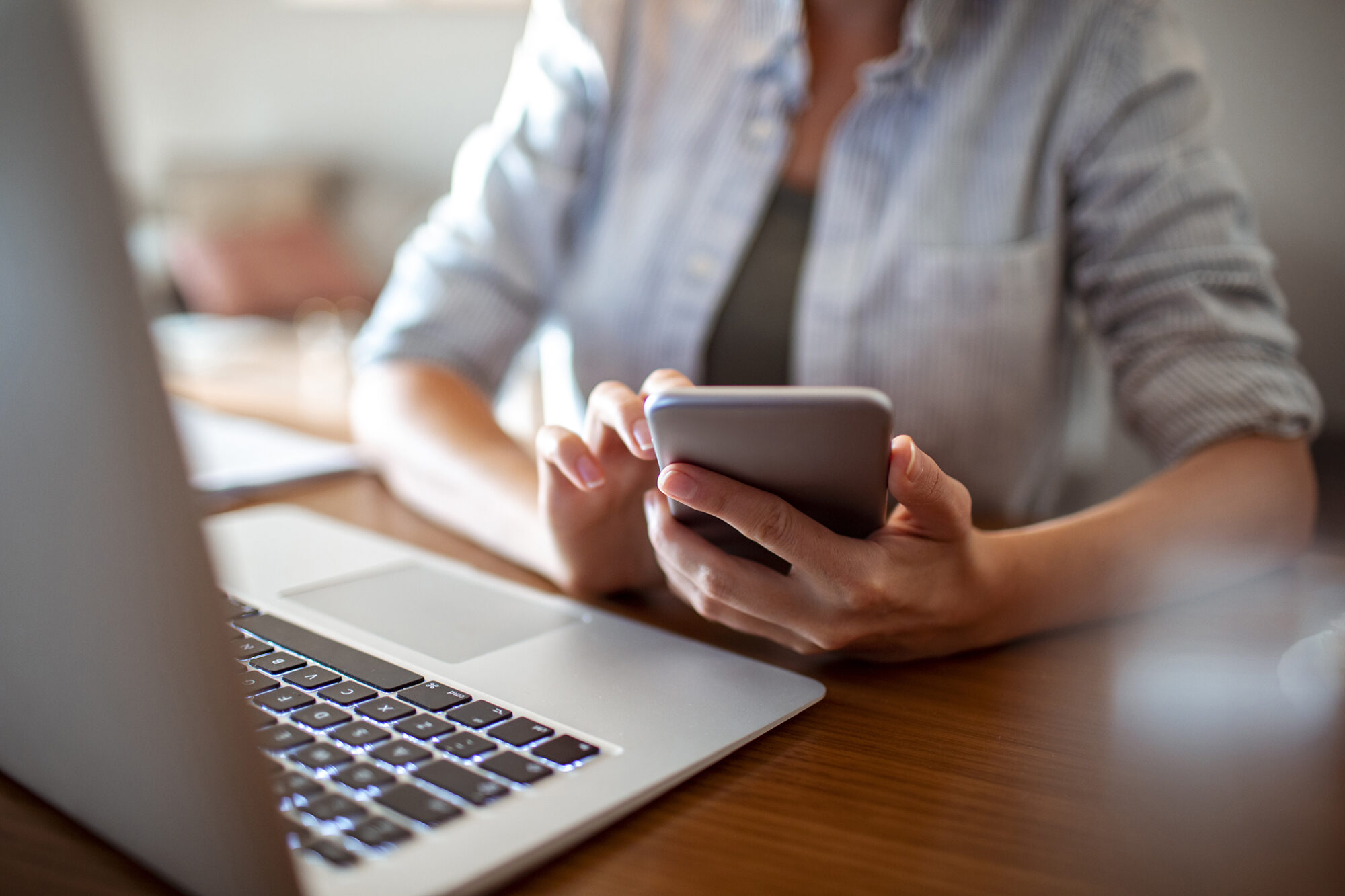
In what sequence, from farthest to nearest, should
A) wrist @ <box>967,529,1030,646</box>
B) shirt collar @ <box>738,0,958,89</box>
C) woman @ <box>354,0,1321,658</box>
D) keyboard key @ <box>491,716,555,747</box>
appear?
shirt collar @ <box>738,0,958,89</box>
woman @ <box>354,0,1321,658</box>
wrist @ <box>967,529,1030,646</box>
keyboard key @ <box>491,716,555,747</box>

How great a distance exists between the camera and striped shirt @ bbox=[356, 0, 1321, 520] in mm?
613

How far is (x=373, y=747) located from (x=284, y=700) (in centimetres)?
5

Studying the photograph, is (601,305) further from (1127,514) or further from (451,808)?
(451,808)

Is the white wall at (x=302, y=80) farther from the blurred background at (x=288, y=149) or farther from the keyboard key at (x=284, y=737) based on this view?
the keyboard key at (x=284, y=737)

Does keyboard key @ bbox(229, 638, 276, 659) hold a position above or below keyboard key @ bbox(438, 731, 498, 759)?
above

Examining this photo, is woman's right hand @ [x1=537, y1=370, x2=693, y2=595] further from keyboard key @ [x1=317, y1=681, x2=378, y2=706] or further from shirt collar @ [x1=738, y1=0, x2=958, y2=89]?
shirt collar @ [x1=738, y1=0, x2=958, y2=89]

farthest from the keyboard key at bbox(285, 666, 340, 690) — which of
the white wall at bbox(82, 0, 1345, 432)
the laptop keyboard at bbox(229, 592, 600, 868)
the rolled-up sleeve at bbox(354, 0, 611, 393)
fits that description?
the white wall at bbox(82, 0, 1345, 432)

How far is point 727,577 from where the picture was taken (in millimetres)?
400

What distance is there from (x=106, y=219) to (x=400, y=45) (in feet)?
9.59

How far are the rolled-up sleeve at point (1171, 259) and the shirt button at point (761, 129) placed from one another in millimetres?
212

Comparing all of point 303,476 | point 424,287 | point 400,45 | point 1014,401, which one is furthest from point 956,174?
point 400,45

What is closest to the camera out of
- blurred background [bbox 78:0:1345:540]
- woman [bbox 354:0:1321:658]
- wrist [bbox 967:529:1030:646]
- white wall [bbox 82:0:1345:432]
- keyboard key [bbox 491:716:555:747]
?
keyboard key [bbox 491:716:555:747]

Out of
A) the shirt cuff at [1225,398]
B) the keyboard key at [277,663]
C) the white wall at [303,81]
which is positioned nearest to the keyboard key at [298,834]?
the keyboard key at [277,663]

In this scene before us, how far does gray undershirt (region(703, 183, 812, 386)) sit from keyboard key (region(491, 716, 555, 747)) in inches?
16.8
